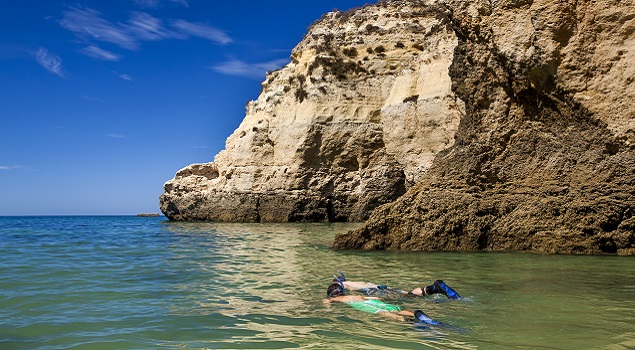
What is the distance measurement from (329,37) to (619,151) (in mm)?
21690

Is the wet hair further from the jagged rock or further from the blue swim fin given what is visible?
the jagged rock

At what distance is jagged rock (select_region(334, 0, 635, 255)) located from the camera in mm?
9398

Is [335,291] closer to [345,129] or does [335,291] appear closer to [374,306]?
[374,306]

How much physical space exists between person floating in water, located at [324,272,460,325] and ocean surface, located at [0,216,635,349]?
121 mm

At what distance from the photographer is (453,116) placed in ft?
76.5

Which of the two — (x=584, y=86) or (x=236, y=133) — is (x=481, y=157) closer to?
(x=584, y=86)

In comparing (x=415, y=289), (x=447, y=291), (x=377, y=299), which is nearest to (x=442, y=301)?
(x=447, y=291)

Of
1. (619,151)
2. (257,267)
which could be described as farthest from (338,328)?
(619,151)

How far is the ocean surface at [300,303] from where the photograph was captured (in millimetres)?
4156

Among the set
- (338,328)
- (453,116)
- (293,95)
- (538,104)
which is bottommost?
(338,328)

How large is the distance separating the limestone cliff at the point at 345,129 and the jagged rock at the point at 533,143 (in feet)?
40.2

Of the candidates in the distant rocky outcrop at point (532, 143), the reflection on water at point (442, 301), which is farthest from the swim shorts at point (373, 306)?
the distant rocky outcrop at point (532, 143)

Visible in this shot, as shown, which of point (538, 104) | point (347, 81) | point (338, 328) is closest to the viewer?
point (338, 328)

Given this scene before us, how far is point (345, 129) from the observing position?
88.9 feet
